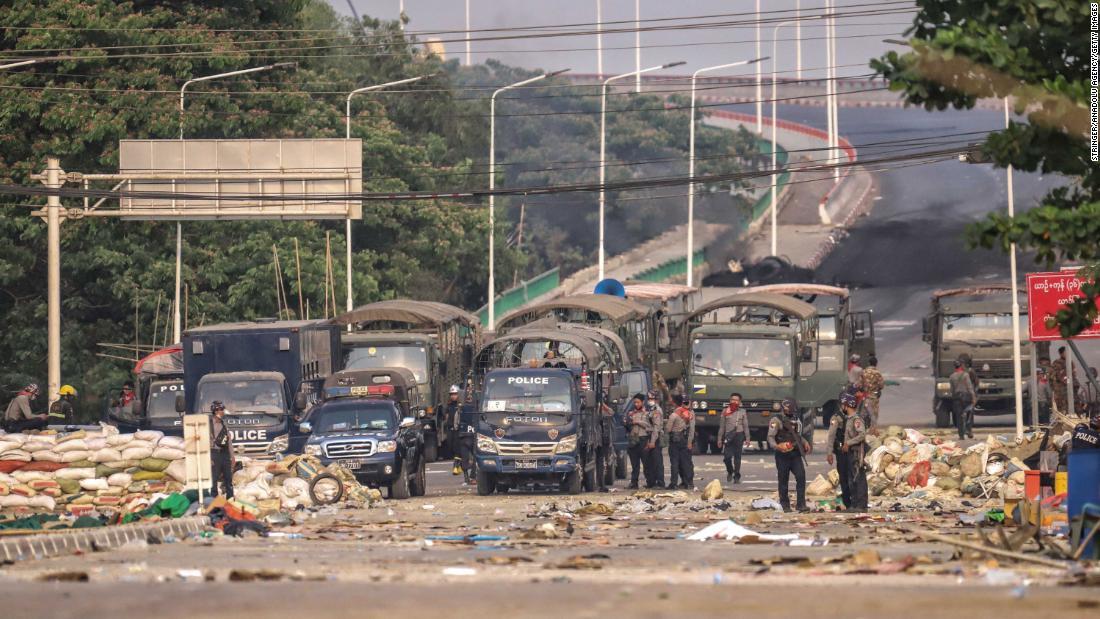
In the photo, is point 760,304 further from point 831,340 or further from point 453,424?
point 453,424

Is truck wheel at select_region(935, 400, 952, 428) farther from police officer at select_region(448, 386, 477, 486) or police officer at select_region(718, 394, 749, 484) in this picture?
police officer at select_region(448, 386, 477, 486)

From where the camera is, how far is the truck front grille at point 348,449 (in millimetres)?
29219

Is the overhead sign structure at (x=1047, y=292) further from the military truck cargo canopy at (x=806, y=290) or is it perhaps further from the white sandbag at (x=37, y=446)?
the military truck cargo canopy at (x=806, y=290)

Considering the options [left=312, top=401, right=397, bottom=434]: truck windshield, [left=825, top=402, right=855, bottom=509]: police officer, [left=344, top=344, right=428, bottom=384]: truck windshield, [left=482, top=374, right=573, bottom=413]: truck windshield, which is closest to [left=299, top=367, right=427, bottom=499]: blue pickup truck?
[left=312, top=401, right=397, bottom=434]: truck windshield

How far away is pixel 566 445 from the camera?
95.5 feet

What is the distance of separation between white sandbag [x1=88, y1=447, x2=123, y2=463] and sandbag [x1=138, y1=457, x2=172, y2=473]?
422 mm

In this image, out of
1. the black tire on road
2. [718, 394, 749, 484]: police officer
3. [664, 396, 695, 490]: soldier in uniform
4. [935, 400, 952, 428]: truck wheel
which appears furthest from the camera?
[935, 400, 952, 428]: truck wheel

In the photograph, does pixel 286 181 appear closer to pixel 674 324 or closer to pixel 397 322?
pixel 397 322

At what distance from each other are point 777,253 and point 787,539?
2327 inches

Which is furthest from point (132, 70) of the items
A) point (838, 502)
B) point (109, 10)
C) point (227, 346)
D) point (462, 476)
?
point (838, 502)

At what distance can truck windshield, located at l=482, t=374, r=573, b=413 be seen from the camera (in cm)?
2958

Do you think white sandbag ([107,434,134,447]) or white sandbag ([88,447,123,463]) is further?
white sandbag ([107,434,134,447])

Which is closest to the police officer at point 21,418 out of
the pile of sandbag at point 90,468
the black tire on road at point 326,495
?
the pile of sandbag at point 90,468

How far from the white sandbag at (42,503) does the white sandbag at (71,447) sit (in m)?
0.90
